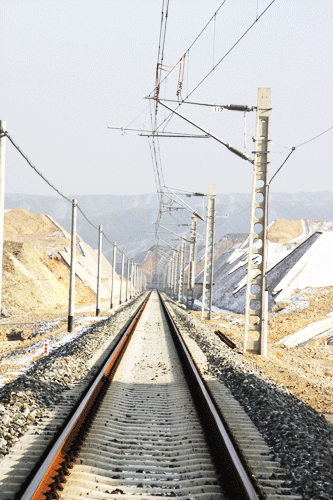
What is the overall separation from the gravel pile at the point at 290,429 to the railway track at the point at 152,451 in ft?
0.62

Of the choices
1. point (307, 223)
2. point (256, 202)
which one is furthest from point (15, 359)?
point (307, 223)

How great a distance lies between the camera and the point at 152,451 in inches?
236

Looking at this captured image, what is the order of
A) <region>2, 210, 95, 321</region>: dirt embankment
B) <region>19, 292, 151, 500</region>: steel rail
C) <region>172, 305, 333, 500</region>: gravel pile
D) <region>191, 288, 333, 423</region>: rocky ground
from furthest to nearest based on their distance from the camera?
<region>2, 210, 95, 321</region>: dirt embankment → <region>191, 288, 333, 423</region>: rocky ground → <region>172, 305, 333, 500</region>: gravel pile → <region>19, 292, 151, 500</region>: steel rail

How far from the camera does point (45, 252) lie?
6856 centimetres

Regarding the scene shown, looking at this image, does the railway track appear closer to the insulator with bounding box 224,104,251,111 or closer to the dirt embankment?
the insulator with bounding box 224,104,251,111

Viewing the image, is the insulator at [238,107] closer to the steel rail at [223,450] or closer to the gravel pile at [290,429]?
the gravel pile at [290,429]

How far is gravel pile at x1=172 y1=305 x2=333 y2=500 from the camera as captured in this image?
511 cm

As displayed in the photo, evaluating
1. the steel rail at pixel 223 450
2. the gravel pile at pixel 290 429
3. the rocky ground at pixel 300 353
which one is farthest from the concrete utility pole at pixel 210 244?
the steel rail at pixel 223 450

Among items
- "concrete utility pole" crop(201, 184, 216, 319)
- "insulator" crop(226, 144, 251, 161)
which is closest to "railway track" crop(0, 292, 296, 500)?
"insulator" crop(226, 144, 251, 161)

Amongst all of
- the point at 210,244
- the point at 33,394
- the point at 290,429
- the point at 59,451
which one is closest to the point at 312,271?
the point at 210,244

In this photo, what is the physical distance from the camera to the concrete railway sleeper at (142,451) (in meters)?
4.71

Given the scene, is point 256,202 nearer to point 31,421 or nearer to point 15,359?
point 15,359

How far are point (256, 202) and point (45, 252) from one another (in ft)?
189

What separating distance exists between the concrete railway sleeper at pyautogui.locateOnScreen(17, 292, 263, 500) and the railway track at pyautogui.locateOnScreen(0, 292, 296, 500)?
0.01m
